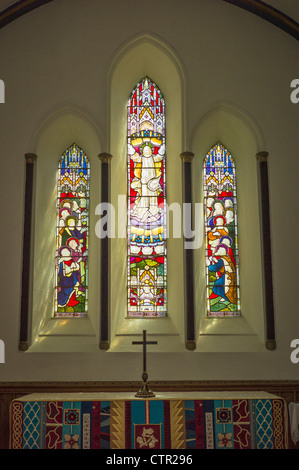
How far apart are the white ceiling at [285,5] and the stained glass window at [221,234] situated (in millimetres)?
2026

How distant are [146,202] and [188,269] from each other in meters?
1.28

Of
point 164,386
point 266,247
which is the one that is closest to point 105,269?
point 164,386

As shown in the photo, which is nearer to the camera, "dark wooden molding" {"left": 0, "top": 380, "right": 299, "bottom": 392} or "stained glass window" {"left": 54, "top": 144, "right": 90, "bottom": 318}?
"dark wooden molding" {"left": 0, "top": 380, "right": 299, "bottom": 392}

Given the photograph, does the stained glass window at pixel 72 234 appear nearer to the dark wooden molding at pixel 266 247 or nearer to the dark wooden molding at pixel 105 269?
the dark wooden molding at pixel 105 269

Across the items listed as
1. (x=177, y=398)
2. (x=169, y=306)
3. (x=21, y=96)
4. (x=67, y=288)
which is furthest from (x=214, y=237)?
(x=21, y=96)

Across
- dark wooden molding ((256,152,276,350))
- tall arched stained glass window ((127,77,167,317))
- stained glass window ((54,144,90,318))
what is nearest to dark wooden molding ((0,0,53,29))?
tall arched stained glass window ((127,77,167,317))

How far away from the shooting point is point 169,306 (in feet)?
24.9

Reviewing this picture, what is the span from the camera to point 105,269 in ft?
23.9

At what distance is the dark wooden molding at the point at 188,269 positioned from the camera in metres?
7.08

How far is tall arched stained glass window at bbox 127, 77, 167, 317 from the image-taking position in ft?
25.1

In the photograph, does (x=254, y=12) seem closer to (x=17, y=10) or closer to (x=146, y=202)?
(x=146, y=202)

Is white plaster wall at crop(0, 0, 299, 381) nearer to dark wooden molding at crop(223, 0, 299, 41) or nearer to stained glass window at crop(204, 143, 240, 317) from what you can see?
dark wooden molding at crop(223, 0, 299, 41)

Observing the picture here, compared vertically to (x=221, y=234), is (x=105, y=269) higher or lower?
lower

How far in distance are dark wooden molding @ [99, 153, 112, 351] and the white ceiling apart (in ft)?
8.11
